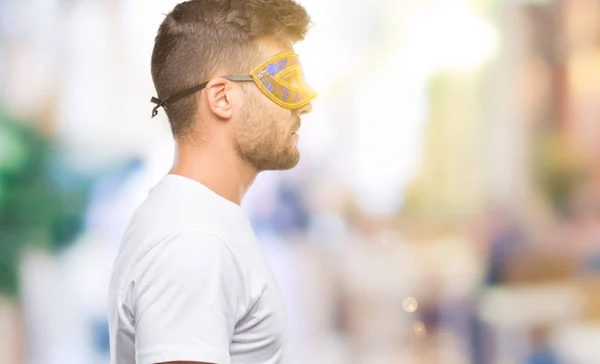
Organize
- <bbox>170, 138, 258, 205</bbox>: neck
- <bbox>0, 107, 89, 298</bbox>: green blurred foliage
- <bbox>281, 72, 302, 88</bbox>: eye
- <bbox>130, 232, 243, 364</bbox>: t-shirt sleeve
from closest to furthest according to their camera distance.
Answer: <bbox>130, 232, 243, 364</bbox>: t-shirt sleeve, <bbox>170, 138, 258, 205</bbox>: neck, <bbox>281, 72, 302, 88</bbox>: eye, <bbox>0, 107, 89, 298</bbox>: green blurred foliage

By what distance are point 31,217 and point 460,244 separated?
1678 millimetres

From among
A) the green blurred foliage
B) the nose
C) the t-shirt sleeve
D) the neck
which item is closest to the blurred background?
the green blurred foliage

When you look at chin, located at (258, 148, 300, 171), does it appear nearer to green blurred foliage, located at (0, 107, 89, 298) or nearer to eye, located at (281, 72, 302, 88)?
eye, located at (281, 72, 302, 88)

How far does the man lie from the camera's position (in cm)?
84

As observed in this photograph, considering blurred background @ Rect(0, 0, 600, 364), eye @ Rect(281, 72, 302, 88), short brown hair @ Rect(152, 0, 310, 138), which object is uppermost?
short brown hair @ Rect(152, 0, 310, 138)

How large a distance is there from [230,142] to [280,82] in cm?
15

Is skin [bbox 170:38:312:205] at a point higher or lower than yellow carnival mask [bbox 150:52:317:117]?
lower

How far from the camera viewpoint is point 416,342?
8.98 feet

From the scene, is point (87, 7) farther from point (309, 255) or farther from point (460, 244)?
point (460, 244)

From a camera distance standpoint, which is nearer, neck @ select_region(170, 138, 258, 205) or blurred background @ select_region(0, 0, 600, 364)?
neck @ select_region(170, 138, 258, 205)

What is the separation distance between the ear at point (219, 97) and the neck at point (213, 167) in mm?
54

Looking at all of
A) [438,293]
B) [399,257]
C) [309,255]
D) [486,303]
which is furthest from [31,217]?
[486,303]

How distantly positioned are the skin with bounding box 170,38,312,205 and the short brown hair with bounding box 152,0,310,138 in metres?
0.03

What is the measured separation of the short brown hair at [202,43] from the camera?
1067mm
